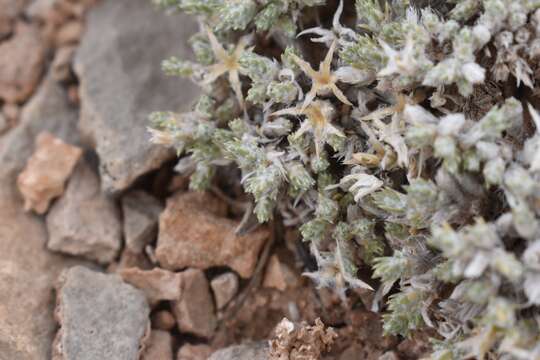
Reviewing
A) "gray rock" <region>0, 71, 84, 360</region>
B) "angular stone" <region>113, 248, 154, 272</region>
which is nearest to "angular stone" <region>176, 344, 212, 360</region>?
"angular stone" <region>113, 248, 154, 272</region>

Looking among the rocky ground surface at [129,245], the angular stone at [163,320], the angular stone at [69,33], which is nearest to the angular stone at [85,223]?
the rocky ground surface at [129,245]

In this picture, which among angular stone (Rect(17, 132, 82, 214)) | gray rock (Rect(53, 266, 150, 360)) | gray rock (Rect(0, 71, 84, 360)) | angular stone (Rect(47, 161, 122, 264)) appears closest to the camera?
gray rock (Rect(53, 266, 150, 360))

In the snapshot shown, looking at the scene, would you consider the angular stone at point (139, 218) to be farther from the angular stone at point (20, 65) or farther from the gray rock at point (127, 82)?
the angular stone at point (20, 65)

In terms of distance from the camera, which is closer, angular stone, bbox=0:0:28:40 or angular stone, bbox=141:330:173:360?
angular stone, bbox=141:330:173:360

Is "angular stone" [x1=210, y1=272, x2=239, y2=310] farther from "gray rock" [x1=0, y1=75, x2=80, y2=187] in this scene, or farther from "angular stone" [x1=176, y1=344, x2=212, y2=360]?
"gray rock" [x1=0, y1=75, x2=80, y2=187]

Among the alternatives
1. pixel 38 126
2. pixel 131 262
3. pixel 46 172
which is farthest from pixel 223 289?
pixel 38 126

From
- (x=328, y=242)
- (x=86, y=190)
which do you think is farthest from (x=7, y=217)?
(x=328, y=242)
